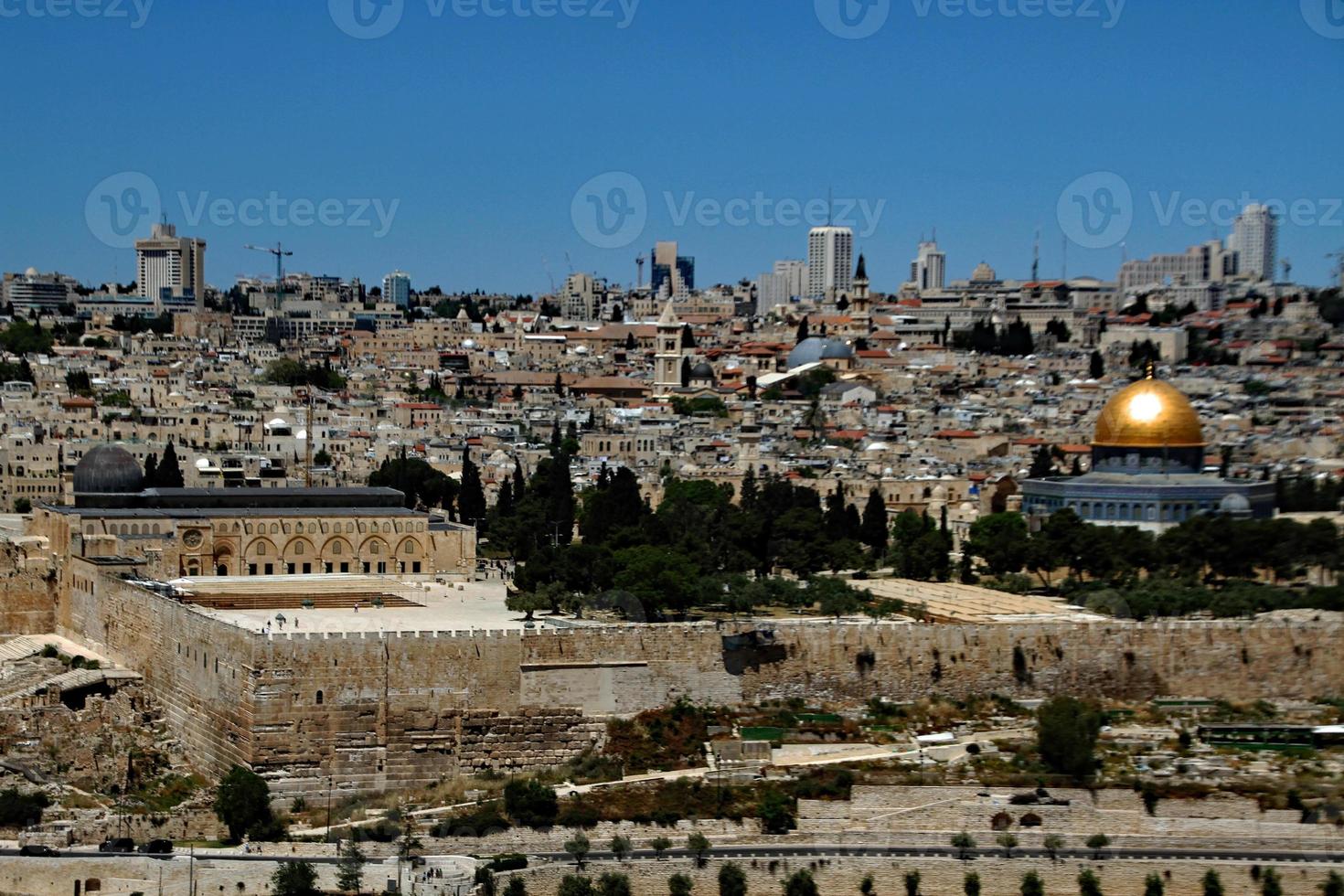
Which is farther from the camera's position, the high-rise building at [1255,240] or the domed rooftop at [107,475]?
the high-rise building at [1255,240]

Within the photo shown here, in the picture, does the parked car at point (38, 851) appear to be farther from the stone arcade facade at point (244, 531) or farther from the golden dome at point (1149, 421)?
the golden dome at point (1149, 421)

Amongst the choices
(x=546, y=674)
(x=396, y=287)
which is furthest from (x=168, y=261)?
(x=546, y=674)

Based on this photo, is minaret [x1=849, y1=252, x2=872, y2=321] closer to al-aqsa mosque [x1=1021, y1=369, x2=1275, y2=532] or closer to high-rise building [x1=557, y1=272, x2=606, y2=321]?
high-rise building [x1=557, y1=272, x2=606, y2=321]

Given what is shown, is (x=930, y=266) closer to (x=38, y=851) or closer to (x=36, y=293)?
(x=36, y=293)

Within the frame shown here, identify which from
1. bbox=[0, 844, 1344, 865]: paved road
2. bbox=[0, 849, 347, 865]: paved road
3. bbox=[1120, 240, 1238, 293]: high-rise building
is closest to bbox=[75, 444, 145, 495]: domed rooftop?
bbox=[0, 844, 1344, 865]: paved road

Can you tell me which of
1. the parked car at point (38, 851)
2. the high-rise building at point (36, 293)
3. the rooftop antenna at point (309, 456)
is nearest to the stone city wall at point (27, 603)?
the parked car at point (38, 851)
